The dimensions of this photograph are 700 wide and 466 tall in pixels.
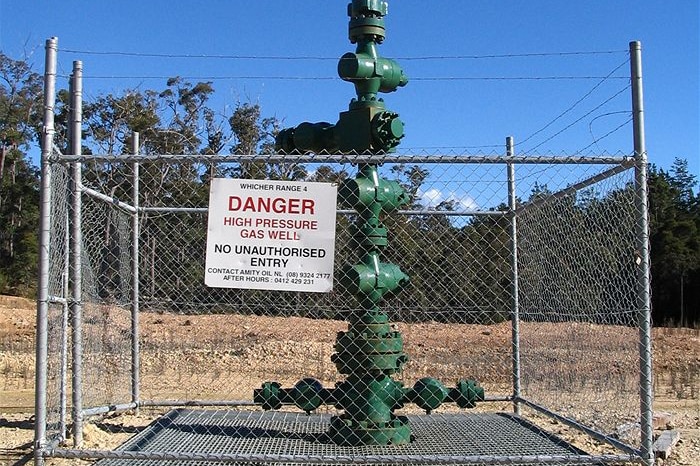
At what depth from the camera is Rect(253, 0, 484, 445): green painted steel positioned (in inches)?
253

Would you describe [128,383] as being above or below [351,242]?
below

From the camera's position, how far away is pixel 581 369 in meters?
7.74

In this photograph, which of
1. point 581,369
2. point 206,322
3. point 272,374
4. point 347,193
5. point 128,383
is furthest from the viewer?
point 206,322

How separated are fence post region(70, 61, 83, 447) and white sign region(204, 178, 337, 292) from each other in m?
1.38

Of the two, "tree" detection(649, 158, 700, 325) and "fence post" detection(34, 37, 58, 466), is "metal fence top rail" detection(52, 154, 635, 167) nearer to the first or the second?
"fence post" detection(34, 37, 58, 466)

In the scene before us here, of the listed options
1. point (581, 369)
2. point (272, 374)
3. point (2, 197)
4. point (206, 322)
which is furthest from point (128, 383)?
point (2, 197)

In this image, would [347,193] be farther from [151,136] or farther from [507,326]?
[151,136]

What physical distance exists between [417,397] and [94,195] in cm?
313

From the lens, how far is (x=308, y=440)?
21.9ft

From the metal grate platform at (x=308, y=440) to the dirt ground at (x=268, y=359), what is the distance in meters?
0.53

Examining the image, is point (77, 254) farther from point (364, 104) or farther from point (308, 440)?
point (364, 104)

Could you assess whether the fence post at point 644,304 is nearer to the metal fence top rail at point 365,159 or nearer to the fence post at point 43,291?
the metal fence top rail at point 365,159

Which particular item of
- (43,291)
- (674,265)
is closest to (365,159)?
(43,291)

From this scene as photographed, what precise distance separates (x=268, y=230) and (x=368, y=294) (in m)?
1.26
